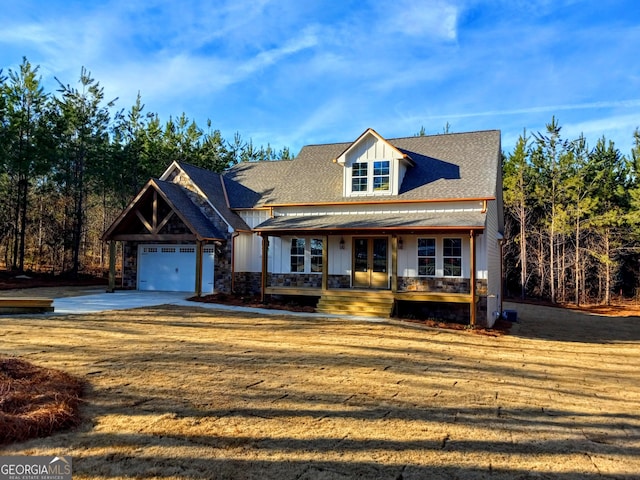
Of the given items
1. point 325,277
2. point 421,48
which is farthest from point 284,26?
point 325,277

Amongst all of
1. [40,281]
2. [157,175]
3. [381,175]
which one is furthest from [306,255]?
[157,175]

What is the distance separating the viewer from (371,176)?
1720cm

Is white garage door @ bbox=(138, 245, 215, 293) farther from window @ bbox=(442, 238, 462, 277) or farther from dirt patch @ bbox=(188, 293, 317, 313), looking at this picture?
window @ bbox=(442, 238, 462, 277)

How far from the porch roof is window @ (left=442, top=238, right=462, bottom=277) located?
0.90 m

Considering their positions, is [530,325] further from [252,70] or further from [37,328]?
[37,328]

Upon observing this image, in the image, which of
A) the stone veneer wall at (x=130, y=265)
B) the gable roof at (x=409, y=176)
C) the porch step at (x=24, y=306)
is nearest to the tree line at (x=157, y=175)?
the stone veneer wall at (x=130, y=265)

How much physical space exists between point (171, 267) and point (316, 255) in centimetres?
701

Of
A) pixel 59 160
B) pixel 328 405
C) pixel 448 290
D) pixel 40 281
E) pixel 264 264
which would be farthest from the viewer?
pixel 59 160

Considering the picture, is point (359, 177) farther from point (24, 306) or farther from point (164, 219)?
point (24, 306)

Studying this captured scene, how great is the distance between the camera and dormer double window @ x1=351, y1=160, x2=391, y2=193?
17.0 meters

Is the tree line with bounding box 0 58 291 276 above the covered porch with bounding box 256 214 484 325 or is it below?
above

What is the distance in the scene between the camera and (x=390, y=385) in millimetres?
6441

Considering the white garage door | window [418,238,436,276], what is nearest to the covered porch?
window [418,238,436,276]

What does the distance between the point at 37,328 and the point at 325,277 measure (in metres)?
8.70
